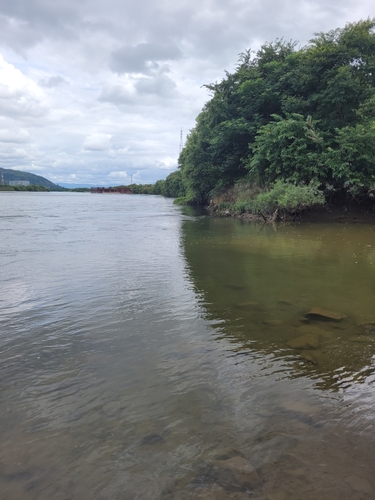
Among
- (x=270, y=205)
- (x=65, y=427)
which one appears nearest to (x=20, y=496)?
(x=65, y=427)

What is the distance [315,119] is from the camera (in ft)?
87.5

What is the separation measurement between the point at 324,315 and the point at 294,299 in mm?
1183

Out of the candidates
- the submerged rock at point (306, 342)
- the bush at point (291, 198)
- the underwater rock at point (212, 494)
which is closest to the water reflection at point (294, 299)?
the submerged rock at point (306, 342)

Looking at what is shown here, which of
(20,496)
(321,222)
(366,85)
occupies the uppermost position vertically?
(366,85)

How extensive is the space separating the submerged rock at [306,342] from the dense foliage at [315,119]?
19.6m

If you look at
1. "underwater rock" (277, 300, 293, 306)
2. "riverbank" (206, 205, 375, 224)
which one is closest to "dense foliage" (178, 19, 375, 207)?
"riverbank" (206, 205, 375, 224)

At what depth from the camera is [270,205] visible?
24.8 m

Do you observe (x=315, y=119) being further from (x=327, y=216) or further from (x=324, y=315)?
(x=324, y=315)

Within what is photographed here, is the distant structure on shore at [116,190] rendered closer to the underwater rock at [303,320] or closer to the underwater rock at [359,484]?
the underwater rock at [303,320]

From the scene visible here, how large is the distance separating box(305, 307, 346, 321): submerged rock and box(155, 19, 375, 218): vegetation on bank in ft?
54.8

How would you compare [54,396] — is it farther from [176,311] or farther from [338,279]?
[338,279]

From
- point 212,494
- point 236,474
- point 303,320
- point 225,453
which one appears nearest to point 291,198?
point 303,320

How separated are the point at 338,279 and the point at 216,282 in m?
3.45

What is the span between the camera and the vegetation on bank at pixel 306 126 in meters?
23.1
